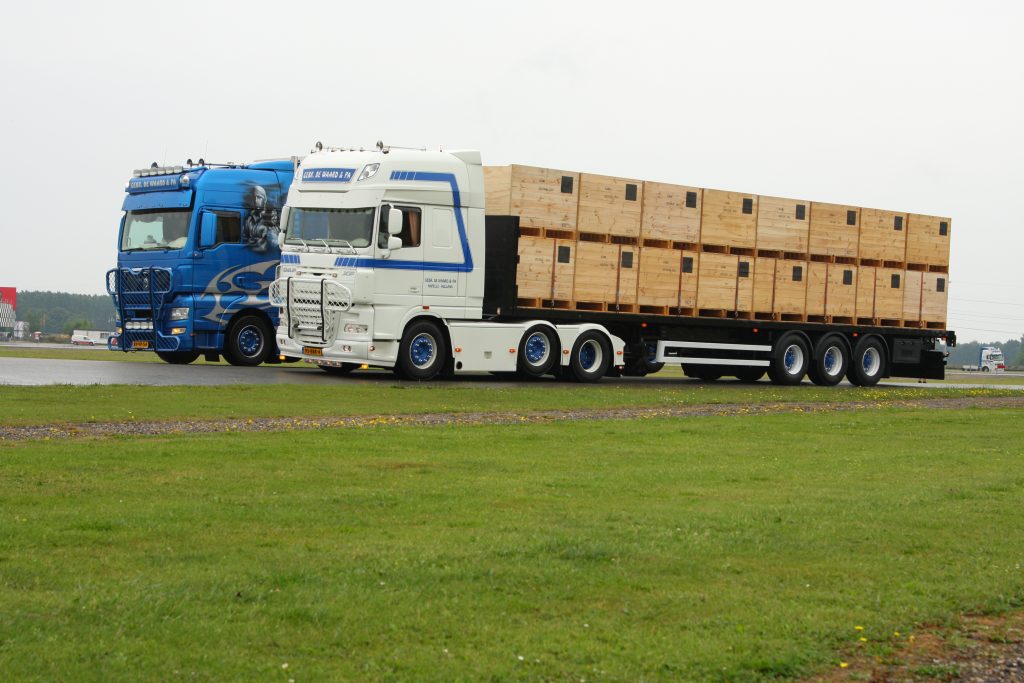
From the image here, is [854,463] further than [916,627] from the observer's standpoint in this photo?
Yes

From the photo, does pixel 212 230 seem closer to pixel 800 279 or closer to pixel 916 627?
pixel 800 279

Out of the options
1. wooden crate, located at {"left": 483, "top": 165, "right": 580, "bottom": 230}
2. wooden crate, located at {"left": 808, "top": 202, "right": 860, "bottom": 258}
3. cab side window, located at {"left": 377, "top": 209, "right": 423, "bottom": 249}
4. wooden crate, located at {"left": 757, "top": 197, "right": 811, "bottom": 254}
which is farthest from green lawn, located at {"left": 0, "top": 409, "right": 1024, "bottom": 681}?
wooden crate, located at {"left": 808, "top": 202, "right": 860, "bottom": 258}

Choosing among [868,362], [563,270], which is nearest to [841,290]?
[868,362]

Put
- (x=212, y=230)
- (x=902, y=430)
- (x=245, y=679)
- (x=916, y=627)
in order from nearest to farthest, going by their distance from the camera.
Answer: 1. (x=245, y=679)
2. (x=916, y=627)
3. (x=902, y=430)
4. (x=212, y=230)

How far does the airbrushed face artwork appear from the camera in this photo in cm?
3120

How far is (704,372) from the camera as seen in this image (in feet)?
121

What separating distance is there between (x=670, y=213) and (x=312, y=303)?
29.9 feet

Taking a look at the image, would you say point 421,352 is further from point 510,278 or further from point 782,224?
point 782,224

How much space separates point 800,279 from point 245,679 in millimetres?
29643

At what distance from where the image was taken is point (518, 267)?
2905 centimetres

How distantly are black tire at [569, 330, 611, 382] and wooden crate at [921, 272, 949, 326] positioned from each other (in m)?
11.2

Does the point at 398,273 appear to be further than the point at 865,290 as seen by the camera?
No

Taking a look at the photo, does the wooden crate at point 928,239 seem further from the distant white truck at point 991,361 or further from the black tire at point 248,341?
the distant white truck at point 991,361

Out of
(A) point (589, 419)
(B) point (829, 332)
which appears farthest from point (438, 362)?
(B) point (829, 332)
